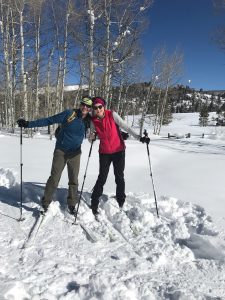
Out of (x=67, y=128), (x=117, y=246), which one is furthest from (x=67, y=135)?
(x=117, y=246)

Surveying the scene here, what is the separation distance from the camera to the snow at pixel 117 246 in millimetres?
3346

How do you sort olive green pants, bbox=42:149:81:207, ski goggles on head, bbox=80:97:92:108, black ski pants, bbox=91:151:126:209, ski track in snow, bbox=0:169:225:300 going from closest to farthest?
1. ski track in snow, bbox=0:169:225:300
2. ski goggles on head, bbox=80:97:92:108
3. olive green pants, bbox=42:149:81:207
4. black ski pants, bbox=91:151:126:209

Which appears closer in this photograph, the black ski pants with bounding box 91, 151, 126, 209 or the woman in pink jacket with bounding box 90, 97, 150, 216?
the woman in pink jacket with bounding box 90, 97, 150, 216

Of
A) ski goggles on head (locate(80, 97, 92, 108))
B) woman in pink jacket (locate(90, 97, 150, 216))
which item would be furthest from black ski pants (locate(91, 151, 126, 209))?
ski goggles on head (locate(80, 97, 92, 108))

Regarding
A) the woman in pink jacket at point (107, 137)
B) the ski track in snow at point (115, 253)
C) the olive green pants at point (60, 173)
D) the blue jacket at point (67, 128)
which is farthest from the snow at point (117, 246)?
the blue jacket at point (67, 128)

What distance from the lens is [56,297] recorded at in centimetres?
316

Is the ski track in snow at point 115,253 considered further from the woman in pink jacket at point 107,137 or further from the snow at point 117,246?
the woman in pink jacket at point 107,137

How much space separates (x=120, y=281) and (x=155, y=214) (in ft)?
7.29

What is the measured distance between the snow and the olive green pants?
25 centimetres

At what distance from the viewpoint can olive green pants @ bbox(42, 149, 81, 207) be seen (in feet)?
17.6

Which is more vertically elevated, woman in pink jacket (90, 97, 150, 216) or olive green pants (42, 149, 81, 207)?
woman in pink jacket (90, 97, 150, 216)

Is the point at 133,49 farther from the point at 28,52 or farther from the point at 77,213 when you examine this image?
the point at 77,213

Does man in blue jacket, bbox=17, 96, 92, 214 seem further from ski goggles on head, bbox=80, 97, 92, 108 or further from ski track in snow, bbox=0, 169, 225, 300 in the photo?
ski track in snow, bbox=0, 169, 225, 300

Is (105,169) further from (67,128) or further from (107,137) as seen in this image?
(67,128)
